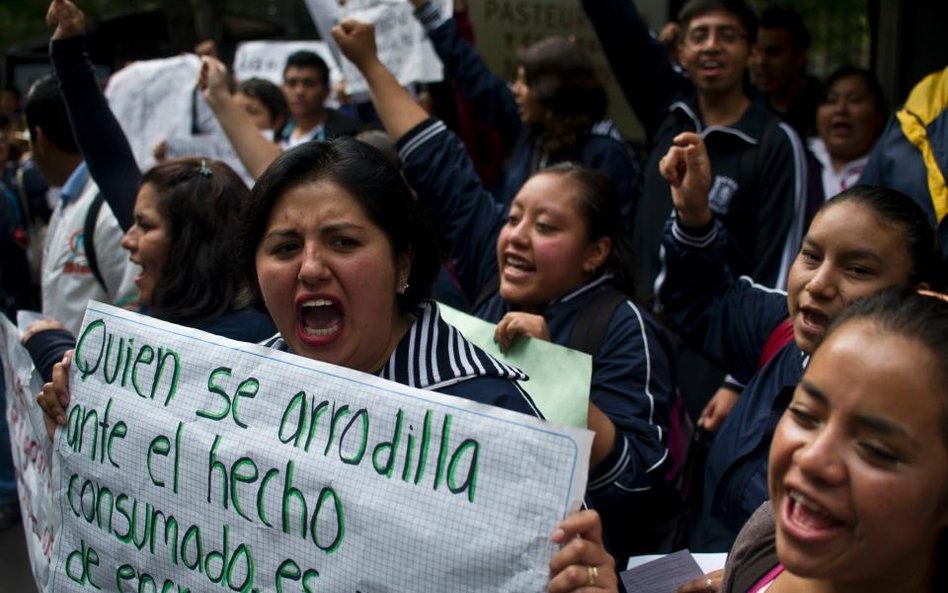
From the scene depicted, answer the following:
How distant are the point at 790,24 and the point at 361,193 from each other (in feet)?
13.4

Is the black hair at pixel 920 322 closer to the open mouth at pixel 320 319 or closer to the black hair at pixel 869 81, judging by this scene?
the open mouth at pixel 320 319

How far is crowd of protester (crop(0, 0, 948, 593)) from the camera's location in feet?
4.97

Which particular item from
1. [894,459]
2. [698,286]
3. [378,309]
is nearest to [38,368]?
[378,309]

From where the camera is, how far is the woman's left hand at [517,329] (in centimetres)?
270

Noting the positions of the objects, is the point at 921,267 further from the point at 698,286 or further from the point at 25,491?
the point at 25,491

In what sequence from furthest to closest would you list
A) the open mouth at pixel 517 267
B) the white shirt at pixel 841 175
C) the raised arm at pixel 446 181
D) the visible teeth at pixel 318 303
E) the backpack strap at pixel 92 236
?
the white shirt at pixel 841 175, the backpack strap at pixel 92 236, the raised arm at pixel 446 181, the open mouth at pixel 517 267, the visible teeth at pixel 318 303

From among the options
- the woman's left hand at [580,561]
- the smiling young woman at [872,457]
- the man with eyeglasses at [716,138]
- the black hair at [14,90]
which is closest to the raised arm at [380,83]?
the man with eyeglasses at [716,138]

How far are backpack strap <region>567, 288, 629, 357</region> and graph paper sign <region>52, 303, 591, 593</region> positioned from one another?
1.11 meters

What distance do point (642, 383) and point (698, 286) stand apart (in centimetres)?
49

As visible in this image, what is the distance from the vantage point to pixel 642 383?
2865 millimetres

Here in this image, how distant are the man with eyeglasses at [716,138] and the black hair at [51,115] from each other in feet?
7.39

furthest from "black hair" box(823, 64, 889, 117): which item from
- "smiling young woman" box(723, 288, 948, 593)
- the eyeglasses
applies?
"smiling young woman" box(723, 288, 948, 593)

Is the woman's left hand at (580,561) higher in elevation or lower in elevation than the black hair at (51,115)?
lower

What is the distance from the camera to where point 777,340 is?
281 centimetres
